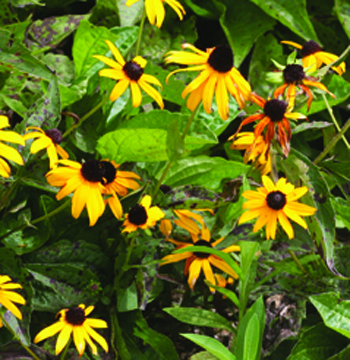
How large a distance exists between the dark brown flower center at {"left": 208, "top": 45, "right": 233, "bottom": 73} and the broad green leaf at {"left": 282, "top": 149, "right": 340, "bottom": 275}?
0.39 meters

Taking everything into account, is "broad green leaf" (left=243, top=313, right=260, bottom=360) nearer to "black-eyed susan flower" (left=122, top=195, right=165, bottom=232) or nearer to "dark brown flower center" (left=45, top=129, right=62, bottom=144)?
"black-eyed susan flower" (left=122, top=195, right=165, bottom=232)

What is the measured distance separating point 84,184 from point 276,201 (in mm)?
472

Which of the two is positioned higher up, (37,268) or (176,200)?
(176,200)

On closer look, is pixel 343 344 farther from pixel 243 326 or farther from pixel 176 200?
pixel 176 200

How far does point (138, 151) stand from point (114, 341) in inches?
20.9

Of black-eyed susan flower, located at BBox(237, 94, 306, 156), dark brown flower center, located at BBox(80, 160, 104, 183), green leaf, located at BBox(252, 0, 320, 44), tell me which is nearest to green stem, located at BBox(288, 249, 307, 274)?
black-eyed susan flower, located at BBox(237, 94, 306, 156)

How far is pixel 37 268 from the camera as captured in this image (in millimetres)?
1351

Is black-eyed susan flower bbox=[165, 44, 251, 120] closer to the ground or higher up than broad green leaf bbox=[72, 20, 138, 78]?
higher up

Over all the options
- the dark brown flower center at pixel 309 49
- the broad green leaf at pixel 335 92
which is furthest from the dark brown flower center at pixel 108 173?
the broad green leaf at pixel 335 92

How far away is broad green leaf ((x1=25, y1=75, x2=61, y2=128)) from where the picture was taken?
1390mm

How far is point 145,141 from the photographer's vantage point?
1399mm

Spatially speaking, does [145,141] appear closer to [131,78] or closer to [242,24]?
[131,78]

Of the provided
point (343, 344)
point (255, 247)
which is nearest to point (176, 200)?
point (255, 247)

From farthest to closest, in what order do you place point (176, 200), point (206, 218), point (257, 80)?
point (257, 80) → point (206, 218) → point (176, 200)
